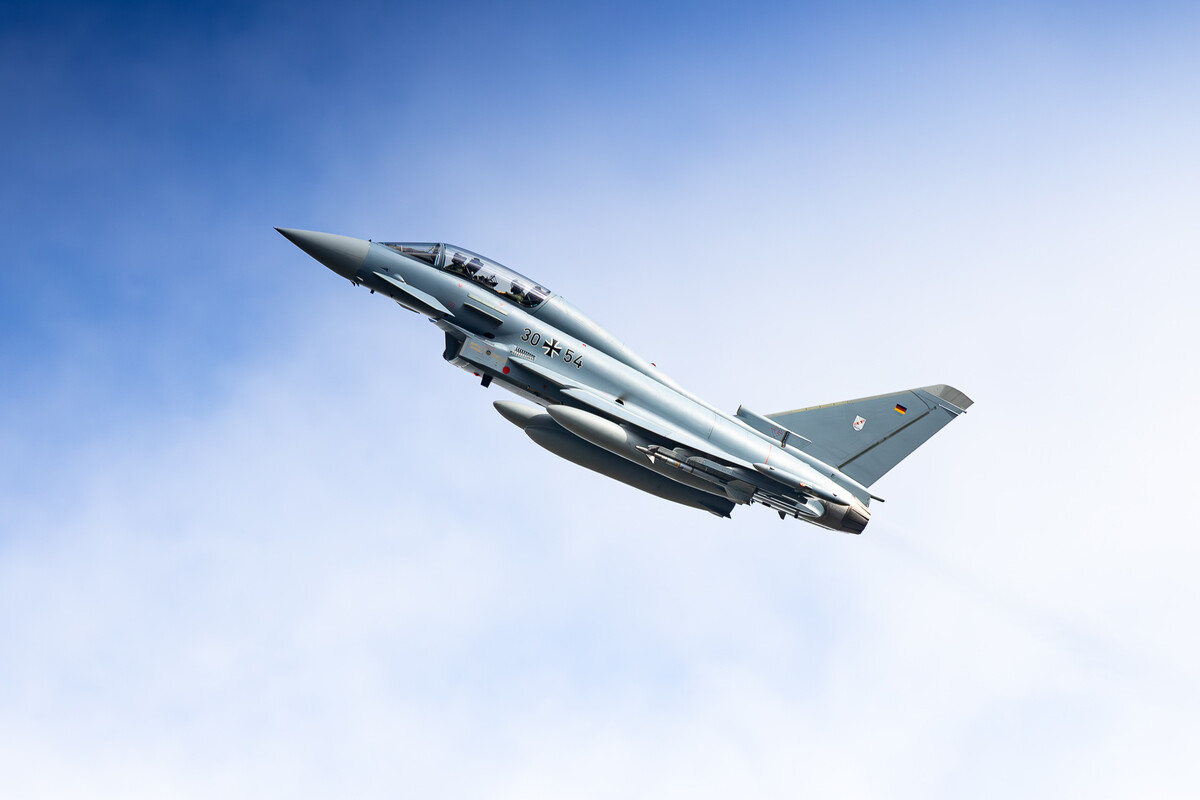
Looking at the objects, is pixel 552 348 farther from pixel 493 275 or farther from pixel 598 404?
pixel 493 275

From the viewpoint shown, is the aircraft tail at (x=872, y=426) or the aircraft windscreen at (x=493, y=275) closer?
the aircraft windscreen at (x=493, y=275)

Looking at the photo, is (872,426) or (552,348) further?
(872,426)

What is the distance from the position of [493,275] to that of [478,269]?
46 cm

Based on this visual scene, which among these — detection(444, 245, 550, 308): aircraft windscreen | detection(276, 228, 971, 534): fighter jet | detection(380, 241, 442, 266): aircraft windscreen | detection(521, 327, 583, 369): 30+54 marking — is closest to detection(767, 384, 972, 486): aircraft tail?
detection(276, 228, 971, 534): fighter jet

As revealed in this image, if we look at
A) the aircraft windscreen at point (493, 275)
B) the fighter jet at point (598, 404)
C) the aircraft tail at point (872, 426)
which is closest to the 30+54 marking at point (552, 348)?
the fighter jet at point (598, 404)

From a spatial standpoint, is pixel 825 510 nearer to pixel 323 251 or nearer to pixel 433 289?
pixel 433 289

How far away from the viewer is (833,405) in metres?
30.5

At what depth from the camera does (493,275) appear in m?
28.0

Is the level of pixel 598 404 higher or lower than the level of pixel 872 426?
lower

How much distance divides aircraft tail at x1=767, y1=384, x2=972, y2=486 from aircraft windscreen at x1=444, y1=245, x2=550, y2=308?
853cm

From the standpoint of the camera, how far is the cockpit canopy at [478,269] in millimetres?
27703

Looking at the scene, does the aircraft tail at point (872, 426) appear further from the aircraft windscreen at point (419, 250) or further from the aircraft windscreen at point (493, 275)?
the aircraft windscreen at point (419, 250)

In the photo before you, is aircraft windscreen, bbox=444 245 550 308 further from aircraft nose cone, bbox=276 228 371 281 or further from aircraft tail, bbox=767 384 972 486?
aircraft tail, bbox=767 384 972 486

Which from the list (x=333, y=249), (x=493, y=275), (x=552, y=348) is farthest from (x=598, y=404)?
(x=333, y=249)
